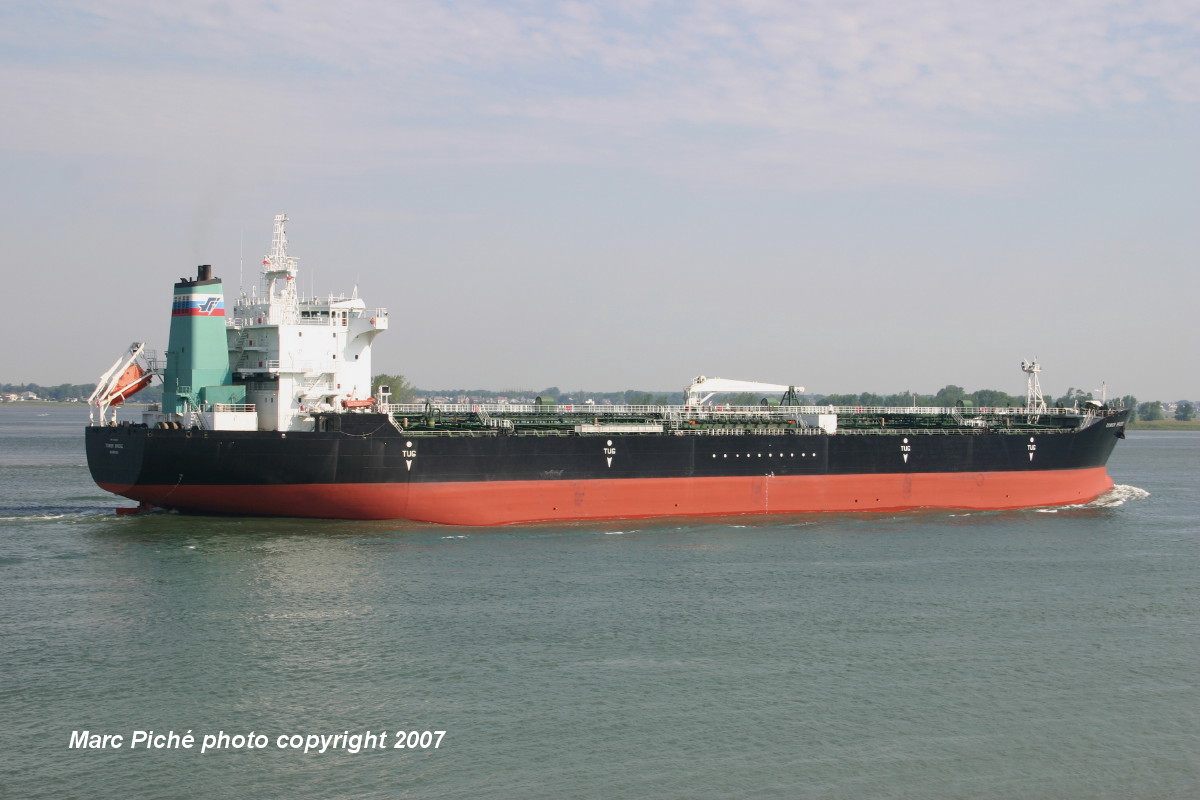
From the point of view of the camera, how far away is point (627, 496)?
3022cm

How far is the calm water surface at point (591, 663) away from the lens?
1286cm

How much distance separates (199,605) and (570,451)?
12.4 m

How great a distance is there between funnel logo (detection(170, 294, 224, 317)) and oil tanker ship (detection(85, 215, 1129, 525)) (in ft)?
0.15

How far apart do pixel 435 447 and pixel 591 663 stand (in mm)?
12378

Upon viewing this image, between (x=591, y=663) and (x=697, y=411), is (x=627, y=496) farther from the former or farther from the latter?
(x=591, y=663)

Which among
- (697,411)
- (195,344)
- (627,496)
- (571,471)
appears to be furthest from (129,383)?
(697,411)

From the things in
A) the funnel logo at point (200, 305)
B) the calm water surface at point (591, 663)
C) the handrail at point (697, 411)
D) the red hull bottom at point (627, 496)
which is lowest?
the calm water surface at point (591, 663)

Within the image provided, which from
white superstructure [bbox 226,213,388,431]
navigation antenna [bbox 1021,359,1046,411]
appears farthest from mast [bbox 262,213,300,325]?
navigation antenna [bbox 1021,359,1046,411]

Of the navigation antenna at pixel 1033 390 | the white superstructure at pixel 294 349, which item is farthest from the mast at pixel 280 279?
the navigation antenna at pixel 1033 390

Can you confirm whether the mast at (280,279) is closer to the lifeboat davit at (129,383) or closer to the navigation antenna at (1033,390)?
the lifeboat davit at (129,383)

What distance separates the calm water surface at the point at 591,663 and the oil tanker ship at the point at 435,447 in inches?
57.3

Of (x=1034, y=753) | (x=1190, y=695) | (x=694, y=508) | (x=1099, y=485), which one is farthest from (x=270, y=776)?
(x=1099, y=485)

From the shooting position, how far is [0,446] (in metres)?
68.9

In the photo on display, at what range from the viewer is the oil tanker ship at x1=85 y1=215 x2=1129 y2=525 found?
87.9ft
